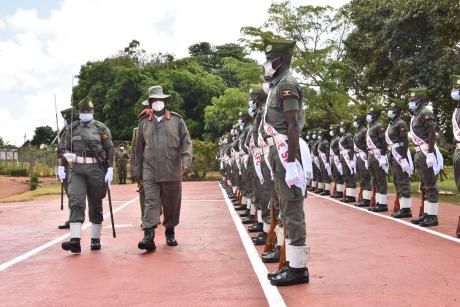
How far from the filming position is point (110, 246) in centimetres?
891

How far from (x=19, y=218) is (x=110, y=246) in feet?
19.5

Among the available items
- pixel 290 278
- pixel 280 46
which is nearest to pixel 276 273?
pixel 290 278

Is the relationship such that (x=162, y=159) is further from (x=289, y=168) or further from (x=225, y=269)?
(x=289, y=168)

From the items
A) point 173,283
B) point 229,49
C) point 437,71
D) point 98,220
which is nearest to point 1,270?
point 98,220

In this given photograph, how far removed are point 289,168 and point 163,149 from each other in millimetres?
3224

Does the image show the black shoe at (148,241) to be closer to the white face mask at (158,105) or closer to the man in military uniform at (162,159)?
the man in military uniform at (162,159)

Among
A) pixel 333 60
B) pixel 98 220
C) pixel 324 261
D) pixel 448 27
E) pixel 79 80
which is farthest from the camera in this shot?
pixel 79 80

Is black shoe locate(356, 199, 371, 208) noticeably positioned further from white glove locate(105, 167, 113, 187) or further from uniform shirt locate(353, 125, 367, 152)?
white glove locate(105, 167, 113, 187)

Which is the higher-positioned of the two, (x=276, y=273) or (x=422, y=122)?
(x=422, y=122)

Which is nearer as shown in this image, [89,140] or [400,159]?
[89,140]

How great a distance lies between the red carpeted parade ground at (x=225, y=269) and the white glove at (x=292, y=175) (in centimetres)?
105

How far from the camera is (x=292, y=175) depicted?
577 cm

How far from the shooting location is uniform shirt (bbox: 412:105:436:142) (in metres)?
10.4

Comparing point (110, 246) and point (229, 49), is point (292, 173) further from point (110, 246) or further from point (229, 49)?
point (229, 49)
